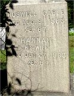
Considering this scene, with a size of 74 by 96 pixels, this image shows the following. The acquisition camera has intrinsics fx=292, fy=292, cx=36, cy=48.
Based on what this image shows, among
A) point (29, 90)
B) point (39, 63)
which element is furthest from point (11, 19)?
point (29, 90)

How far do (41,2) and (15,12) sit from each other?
1.88 ft

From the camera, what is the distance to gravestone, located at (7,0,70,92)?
571 centimetres

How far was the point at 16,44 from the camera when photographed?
588cm

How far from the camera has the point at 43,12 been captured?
5.72 m

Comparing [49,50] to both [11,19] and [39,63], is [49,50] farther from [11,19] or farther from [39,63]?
[11,19]

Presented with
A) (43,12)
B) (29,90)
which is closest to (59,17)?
(43,12)

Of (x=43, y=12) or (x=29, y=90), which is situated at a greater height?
(x=43, y=12)

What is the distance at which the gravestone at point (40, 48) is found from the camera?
5715 millimetres

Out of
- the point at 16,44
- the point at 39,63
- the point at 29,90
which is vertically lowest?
the point at 29,90

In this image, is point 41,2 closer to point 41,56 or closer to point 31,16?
point 31,16

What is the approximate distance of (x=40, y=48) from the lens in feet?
19.1

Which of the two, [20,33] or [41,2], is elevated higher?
[41,2]

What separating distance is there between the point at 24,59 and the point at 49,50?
21.5 inches

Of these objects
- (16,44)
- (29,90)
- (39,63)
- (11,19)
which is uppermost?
(11,19)
